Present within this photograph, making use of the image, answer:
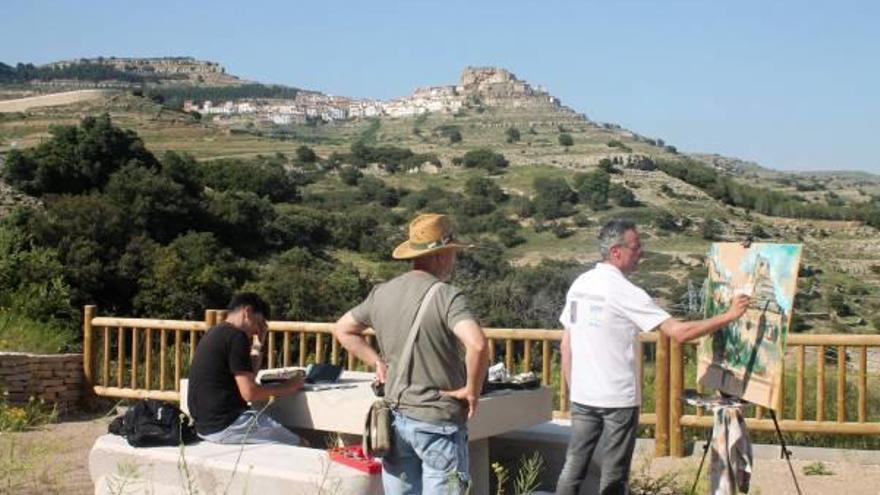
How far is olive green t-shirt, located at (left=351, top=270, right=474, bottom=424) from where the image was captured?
4.89 metres

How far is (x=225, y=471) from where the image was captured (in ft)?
20.2

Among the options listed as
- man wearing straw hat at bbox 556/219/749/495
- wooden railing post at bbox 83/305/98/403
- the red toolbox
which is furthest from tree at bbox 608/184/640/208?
man wearing straw hat at bbox 556/219/749/495

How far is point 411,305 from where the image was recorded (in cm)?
493

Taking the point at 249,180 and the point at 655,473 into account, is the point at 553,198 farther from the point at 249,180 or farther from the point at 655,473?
the point at 655,473

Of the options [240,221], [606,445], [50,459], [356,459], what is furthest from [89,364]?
[240,221]

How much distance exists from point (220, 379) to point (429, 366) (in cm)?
231

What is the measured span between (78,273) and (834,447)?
82.9ft

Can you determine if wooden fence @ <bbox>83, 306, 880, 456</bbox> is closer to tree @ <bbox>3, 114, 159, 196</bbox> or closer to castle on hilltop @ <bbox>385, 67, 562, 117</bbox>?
tree @ <bbox>3, 114, 159, 196</bbox>

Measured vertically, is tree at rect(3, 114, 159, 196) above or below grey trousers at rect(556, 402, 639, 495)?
above

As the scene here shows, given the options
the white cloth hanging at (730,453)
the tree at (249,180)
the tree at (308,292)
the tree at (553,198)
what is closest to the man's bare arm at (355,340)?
the white cloth hanging at (730,453)

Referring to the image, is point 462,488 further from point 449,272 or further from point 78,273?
point 78,273

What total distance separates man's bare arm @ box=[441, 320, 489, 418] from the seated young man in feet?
7.16

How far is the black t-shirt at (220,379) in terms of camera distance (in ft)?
22.3

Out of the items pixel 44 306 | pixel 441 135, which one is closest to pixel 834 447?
pixel 44 306
